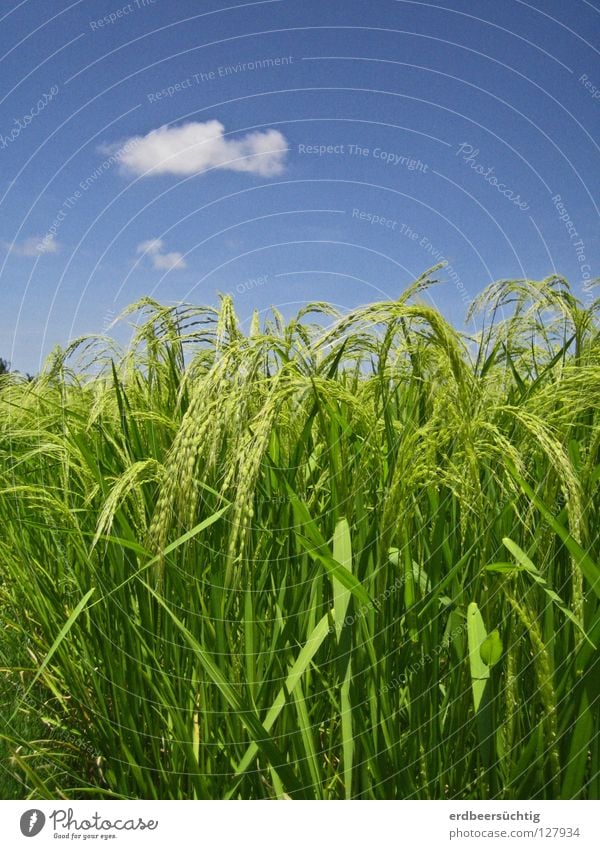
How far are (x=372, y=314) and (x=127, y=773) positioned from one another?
1.60 m

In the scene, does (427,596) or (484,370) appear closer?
(427,596)

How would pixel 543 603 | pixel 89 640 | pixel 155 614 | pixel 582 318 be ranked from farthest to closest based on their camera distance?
pixel 582 318, pixel 89 640, pixel 155 614, pixel 543 603

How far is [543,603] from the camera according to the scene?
1850 mm

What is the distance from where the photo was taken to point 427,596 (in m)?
1.71

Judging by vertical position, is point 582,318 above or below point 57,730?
above

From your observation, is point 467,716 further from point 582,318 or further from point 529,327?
point 529,327

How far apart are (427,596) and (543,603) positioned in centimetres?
40

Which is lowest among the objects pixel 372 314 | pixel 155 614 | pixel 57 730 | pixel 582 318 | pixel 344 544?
pixel 57 730
